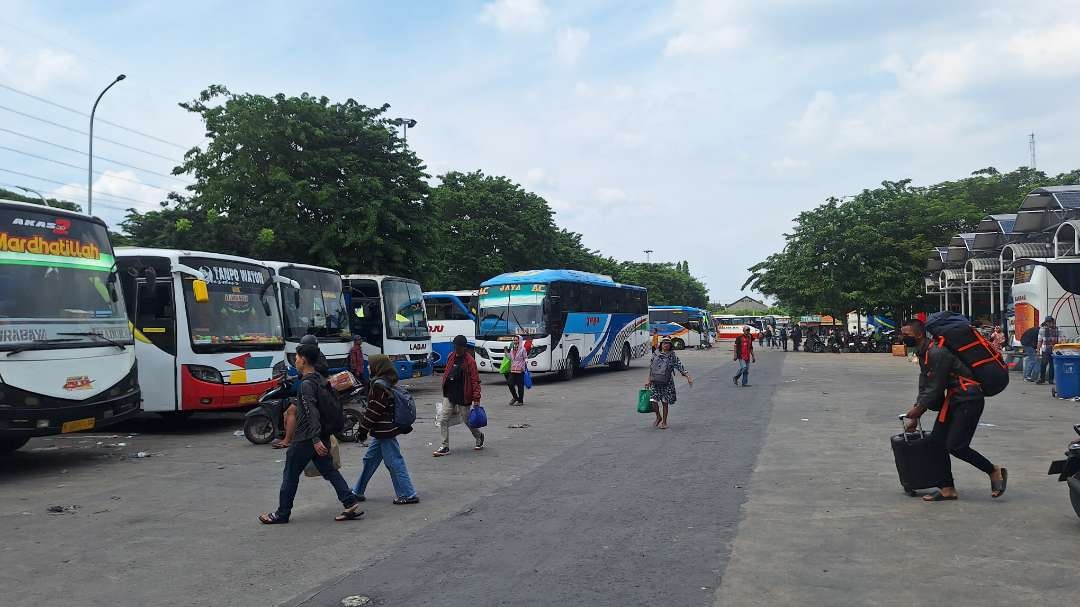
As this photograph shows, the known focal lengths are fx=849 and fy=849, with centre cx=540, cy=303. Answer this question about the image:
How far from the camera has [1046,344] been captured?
2177 centimetres

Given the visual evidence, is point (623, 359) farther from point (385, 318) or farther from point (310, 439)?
point (310, 439)

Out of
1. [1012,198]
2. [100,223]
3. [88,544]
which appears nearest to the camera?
[88,544]

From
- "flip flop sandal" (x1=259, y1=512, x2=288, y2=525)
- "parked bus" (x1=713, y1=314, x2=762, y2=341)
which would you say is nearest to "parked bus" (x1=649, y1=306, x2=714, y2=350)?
"parked bus" (x1=713, y1=314, x2=762, y2=341)

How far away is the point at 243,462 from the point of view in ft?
36.2

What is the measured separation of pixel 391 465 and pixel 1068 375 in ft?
53.8

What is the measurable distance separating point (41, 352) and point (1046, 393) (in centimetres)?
2030

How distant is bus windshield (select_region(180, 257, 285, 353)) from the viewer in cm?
1364

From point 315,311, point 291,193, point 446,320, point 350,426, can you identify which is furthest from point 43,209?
point 446,320

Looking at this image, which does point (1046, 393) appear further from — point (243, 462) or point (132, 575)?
point (132, 575)

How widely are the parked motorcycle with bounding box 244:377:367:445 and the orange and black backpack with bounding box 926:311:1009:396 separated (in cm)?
758

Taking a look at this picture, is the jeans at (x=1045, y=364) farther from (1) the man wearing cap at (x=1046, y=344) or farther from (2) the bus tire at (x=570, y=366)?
(2) the bus tire at (x=570, y=366)

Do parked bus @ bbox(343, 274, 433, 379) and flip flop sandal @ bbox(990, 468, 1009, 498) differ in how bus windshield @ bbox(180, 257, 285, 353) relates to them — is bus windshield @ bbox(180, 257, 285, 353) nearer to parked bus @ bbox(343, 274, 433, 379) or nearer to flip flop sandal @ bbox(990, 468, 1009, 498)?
parked bus @ bbox(343, 274, 433, 379)

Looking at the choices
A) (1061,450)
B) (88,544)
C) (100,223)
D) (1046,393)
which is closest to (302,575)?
(88,544)

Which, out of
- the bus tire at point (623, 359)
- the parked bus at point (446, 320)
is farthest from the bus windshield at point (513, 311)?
the bus tire at point (623, 359)
